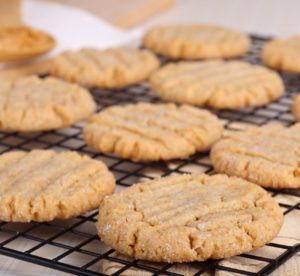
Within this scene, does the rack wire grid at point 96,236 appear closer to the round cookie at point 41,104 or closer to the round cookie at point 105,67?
the round cookie at point 41,104

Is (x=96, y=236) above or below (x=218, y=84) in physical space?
below

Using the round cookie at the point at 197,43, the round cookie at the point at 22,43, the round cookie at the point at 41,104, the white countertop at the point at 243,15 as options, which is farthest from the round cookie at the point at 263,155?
the white countertop at the point at 243,15

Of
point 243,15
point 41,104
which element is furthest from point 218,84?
point 243,15

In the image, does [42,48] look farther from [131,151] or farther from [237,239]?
[237,239]

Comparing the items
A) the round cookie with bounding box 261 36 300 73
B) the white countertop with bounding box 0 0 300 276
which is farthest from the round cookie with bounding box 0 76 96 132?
the white countertop with bounding box 0 0 300 276

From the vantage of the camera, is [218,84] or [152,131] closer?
[152,131]

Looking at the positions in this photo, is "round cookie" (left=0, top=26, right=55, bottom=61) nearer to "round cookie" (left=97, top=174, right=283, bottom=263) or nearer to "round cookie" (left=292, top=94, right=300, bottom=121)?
"round cookie" (left=292, top=94, right=300, bottom=121)

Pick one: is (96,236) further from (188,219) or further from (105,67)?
(105,67)
